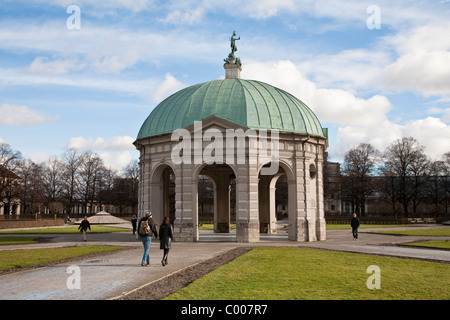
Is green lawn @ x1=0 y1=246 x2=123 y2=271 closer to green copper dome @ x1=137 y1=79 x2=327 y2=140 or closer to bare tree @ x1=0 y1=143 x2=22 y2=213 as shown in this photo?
green copper dome @ x1=137 y1=79 x2=327 y2=140

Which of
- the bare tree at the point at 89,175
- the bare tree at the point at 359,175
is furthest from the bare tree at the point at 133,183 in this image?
the bare tree at the point at 359,175

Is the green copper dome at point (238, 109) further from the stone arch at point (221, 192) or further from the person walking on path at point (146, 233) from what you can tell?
the person walking on path at point (146, 233)

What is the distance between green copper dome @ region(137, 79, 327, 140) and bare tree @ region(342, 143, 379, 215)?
4016cm

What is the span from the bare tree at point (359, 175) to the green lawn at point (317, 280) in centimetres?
5546

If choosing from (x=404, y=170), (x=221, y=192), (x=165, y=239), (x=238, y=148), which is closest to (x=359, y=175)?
(x=404, y=170)

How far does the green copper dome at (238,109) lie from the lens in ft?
97.0

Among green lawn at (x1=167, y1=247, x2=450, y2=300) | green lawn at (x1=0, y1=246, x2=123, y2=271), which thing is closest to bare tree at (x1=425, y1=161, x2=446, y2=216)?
green lawn at (x1=167, y1=247, x2=450, y2=300)

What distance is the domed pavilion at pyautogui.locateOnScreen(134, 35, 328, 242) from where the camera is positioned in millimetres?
28250

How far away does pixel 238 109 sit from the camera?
2970 cm

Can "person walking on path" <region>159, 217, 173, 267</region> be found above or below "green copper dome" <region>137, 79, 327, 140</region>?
below

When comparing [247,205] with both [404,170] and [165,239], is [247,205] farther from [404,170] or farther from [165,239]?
[404,170]
